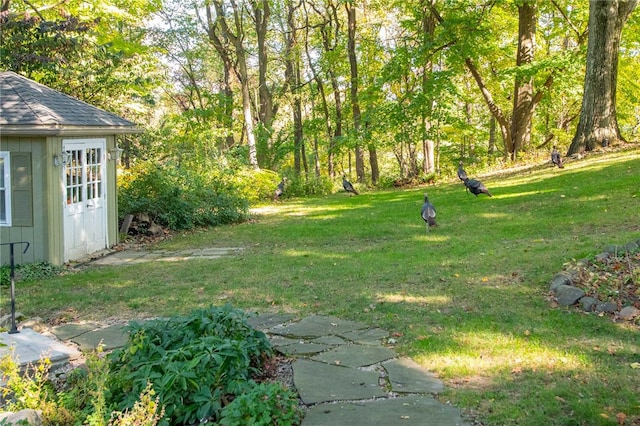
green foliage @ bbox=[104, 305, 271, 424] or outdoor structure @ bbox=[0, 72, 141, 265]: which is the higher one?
outdoor structure @ bbox=[0, 72, 141, 265]

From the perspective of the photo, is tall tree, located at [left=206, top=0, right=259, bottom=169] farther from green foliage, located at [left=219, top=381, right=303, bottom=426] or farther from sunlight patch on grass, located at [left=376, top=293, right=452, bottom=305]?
green foliage, located at [left=219, top=381, right=303, bottom=426]

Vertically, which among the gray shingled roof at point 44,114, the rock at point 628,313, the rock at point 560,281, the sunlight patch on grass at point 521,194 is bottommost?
the rock at point 628,313

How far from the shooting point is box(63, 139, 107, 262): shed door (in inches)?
398

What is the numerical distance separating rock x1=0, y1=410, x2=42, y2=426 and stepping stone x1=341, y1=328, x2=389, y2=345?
2.53 metres

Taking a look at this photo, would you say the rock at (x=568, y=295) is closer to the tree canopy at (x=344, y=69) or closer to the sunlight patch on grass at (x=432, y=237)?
the sunlight patch on grass at (x=432, y=237)

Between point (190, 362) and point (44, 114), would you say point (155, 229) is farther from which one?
point (190, 362)

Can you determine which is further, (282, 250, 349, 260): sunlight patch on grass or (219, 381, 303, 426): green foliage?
(282, 250, 349, 260): sunlight patch on grass

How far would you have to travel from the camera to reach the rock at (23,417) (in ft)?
11.6

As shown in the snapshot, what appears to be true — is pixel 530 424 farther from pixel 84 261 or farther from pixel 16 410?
pixel 84 261

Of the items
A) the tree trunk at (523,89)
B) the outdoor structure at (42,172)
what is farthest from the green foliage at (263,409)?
the tree trunk at (523,89)

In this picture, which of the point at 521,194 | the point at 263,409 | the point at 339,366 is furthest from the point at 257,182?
the point at 263,409

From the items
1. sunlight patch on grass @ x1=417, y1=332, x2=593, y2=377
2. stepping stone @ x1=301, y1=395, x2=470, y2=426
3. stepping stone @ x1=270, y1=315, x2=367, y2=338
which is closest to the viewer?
stepping stone @ x1=301, y1=395, x2=470, y2=426

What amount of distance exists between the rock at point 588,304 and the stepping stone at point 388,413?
2.40 metres

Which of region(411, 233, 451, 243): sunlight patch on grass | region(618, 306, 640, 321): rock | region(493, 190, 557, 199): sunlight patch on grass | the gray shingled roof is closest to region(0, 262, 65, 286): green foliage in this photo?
the gray shingled roof
